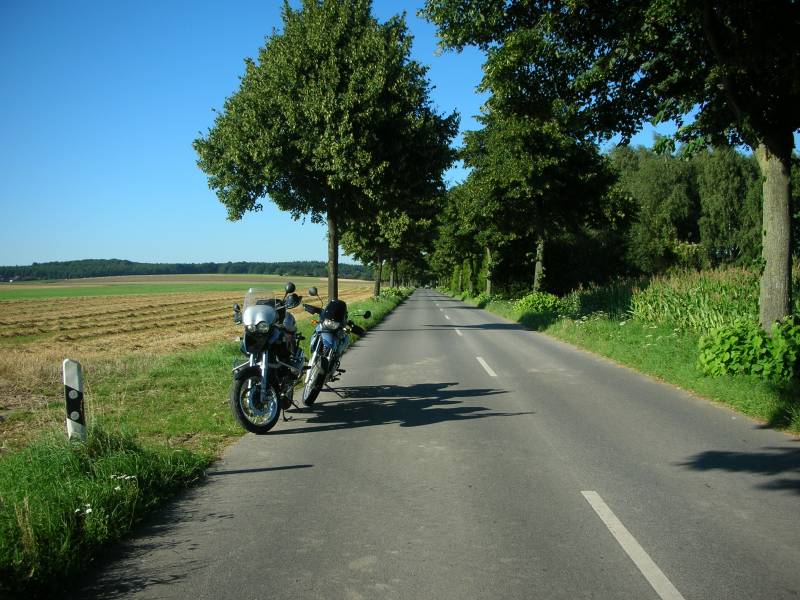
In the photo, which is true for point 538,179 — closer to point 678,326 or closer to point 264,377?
point 678,326

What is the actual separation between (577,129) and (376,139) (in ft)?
24.6

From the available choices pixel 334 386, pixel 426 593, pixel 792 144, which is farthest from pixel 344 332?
pixel 792 144

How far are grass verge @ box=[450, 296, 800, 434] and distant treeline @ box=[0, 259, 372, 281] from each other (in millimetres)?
96723

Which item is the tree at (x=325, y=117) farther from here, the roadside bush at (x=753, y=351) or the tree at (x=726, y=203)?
the tree at (x=726, y=203)

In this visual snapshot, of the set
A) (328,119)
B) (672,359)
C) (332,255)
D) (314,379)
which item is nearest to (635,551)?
(314,379)

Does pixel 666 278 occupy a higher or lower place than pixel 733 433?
higher

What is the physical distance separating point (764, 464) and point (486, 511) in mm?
2992

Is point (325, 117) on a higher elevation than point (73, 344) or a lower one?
higher

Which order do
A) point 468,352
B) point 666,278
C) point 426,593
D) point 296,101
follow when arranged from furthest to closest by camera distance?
point 666,278 < point 296,101 < point 468,352 < point 426,593

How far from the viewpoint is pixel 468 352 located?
600 inches

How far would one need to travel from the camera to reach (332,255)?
2097 centimetres

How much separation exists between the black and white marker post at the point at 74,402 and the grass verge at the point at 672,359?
748 cm

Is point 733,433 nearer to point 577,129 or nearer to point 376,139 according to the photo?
point 577,129

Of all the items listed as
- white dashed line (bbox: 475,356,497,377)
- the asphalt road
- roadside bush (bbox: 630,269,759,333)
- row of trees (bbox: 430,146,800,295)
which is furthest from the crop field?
row of trees (bbox: 430,146,800,295)
